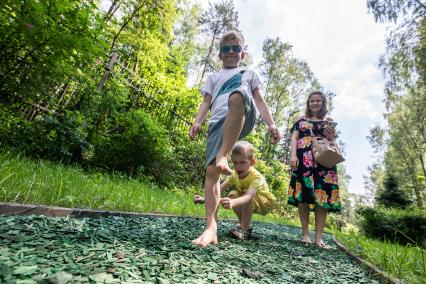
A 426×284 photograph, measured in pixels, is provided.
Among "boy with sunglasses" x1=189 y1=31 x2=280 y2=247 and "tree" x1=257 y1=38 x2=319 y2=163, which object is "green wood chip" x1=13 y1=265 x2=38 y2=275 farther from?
"tree" x1=257 y1=38 x2=319 y2=163

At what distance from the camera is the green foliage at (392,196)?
12422 millimetres

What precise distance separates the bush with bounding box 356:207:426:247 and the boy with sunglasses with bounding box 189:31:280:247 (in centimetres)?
730

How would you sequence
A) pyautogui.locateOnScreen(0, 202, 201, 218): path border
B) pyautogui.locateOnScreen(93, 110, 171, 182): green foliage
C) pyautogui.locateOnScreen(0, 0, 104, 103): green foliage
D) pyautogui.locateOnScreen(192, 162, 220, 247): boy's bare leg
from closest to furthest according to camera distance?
pyautogui.locateOnScreen(0, 202, 201, 218): path border
pyautogui.locateOnScreen(192, 162, 220, 247): boy's bare leg
pyautogui.locateOnScreen(0, 0, 104, 103): green foliage
pyautogui.locateOnScreen(93, 110, 171, 182): green foliage

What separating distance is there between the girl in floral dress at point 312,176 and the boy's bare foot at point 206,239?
63.2 inches

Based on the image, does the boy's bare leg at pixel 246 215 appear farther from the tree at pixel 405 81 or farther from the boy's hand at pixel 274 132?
the tree at pixel 405 81

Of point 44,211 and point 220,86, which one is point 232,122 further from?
point 44,211

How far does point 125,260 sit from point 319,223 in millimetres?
2513

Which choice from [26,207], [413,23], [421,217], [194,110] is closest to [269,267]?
[26,207]

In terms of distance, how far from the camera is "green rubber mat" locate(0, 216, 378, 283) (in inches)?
37.1

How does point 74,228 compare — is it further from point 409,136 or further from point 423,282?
point 409,136

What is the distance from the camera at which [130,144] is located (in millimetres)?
5547

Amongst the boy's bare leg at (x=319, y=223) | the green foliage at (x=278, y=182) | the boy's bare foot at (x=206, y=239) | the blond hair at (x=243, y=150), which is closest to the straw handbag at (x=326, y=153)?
the boy's bare leg at (x=319, y=223)

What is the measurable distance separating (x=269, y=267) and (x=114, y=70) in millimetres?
5532

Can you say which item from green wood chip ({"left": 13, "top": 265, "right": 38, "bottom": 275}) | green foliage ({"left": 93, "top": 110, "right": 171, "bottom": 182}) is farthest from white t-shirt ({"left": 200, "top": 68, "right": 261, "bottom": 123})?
green foliage ({"left": 93, "top": 110, "right": 171, "bottom": 182})
